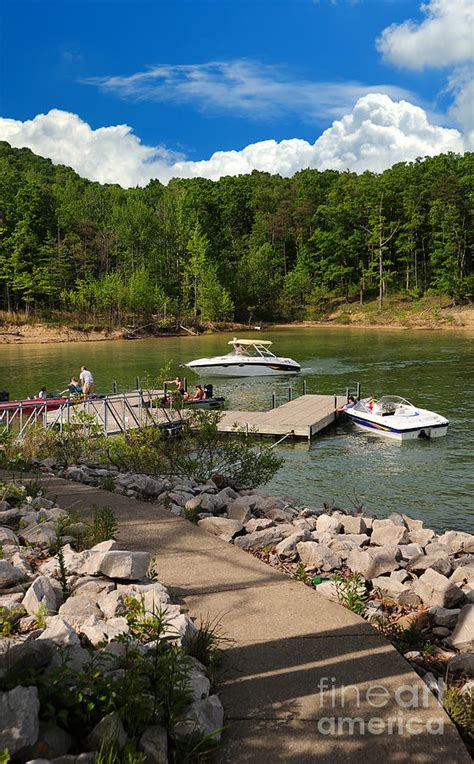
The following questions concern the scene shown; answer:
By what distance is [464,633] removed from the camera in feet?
18.0

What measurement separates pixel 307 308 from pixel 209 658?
90.4 metres

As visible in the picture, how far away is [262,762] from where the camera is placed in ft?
12.0

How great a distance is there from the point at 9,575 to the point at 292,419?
62.5ft

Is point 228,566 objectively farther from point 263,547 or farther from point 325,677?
point 325,677

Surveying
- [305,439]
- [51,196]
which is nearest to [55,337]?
[51,196]

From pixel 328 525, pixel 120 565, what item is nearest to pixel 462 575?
pixel 328 525

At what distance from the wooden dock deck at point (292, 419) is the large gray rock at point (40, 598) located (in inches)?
611

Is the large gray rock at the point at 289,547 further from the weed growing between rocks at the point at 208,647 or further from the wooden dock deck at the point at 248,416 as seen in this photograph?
the wooden dock deck at the point at 248,416

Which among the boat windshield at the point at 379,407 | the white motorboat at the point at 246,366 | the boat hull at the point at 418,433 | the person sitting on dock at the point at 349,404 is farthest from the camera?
the white motorboat at the point at 246,366

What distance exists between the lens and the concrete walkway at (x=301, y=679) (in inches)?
150

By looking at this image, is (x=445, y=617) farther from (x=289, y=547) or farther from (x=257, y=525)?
(x=257, y=525)

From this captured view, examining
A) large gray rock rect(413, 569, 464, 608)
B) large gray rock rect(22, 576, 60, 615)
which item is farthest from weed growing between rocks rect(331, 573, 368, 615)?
large gray rock rect(22, 576, 60, 615)

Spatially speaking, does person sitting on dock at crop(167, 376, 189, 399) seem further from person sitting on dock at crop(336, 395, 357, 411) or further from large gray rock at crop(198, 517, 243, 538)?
large gray rock at crop(198, 517, 243, 538)

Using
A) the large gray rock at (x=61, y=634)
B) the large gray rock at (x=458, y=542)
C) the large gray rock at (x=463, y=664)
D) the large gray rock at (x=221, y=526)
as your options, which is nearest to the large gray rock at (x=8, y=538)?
the large gray rock at (x=61, y=634)
